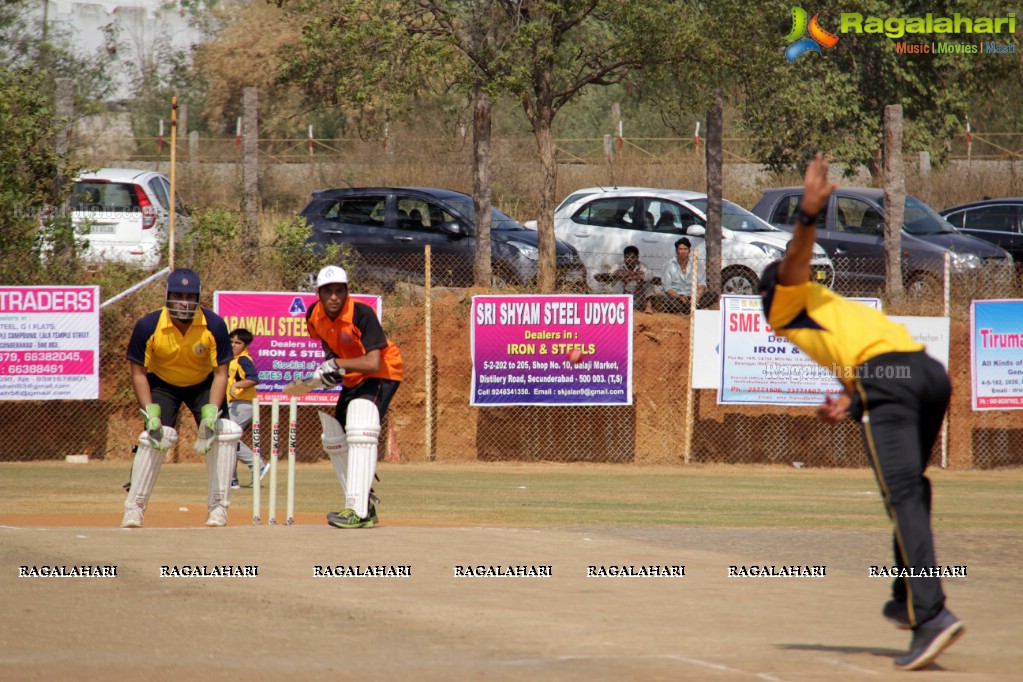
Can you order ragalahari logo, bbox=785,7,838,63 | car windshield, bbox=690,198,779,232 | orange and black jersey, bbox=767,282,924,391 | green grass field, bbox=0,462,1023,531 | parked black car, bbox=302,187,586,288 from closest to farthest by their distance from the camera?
orange and black jersey, bbox=767,282,924,391 → green grass field, bbox=0,462,1023,531 → parked black car, bbox=302,187,586,288 → car windshield, bbox=690,198,779,232 → ragalahari logo, bbox=785,7,838,63

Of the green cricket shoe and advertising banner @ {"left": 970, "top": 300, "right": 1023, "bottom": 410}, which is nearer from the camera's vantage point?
the green cricket shoe

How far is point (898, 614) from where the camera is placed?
19.5 ft

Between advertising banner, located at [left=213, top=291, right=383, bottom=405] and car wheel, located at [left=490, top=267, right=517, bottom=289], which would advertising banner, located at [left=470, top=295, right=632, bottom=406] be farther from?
car wheel, located at [left=490, top=267, right=517, bottom=289]

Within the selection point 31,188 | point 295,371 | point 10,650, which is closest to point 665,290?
point 295,371

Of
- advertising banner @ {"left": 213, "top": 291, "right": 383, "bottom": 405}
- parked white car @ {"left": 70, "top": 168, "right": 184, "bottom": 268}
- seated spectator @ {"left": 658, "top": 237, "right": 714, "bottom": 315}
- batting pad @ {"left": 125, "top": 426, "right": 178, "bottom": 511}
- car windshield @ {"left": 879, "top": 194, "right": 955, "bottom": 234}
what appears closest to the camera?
batting pad @ {"left": 125, "top": 426, "right": 178, "bottom": 511}

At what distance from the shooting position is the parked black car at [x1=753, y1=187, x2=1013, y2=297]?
71.3 feet

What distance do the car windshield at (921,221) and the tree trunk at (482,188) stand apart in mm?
7255

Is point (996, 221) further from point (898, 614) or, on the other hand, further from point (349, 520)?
point (898, 614)

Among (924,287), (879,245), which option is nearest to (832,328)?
(924,287)

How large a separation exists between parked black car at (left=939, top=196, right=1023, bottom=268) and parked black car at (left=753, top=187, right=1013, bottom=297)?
1.91m

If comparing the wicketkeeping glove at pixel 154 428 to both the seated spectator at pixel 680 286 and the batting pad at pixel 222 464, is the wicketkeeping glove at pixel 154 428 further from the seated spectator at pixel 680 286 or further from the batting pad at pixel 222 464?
the seated spectator at pixel 680 286

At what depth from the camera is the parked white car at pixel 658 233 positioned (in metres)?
21.8

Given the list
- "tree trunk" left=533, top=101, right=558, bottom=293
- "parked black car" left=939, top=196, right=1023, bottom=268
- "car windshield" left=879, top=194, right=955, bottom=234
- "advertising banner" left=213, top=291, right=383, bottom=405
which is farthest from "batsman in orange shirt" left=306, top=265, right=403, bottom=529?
"parked black car" left=939, top=196, right=1023, bottom=268

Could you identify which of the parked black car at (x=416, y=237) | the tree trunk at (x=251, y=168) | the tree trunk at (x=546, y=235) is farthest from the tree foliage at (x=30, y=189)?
the tree trunk at (x=546, y=235)
